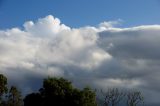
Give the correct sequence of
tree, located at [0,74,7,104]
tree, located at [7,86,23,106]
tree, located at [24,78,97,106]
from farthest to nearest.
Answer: tree, located at [7,86,23,106]
tree, located at [0,74,7,104]
tree, located at [24,78,97,106]

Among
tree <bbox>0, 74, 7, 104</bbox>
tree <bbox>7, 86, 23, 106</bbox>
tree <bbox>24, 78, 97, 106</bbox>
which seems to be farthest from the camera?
tree <bbox>7, 86, 23, 106</bbox>

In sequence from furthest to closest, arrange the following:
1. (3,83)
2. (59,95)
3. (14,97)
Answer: (14,97) → (3,83) → (59,95)

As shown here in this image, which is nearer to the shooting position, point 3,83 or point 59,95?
point 59,95

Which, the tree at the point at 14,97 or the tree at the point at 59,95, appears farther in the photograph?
the tree at the point at 14,97

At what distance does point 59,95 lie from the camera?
102m

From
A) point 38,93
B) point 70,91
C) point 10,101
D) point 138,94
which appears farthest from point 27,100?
point 138,94

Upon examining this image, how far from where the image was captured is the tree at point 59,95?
10089 centimetres

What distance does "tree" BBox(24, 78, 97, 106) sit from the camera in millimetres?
100887

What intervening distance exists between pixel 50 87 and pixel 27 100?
6.99 m

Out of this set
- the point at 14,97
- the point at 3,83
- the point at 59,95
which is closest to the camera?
the point at 59,95

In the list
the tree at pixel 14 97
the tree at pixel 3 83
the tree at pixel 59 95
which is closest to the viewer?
the tree at pixel 59 95

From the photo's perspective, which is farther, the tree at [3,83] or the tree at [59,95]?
the tree at [3,83]

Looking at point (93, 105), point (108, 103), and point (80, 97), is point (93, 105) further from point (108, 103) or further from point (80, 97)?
point (108, 103)

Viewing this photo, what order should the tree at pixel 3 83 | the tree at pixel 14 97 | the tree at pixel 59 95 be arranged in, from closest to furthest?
the tree at pixel 59 95
the tree at pixel 3 83
the tree at pixel 14 97
